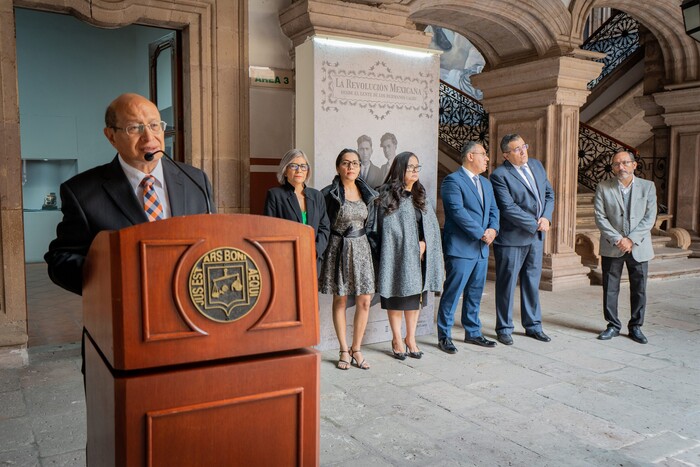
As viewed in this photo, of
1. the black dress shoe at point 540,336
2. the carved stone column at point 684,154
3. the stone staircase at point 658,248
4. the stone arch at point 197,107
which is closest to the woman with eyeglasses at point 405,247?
the black dress shoe at point 540,336

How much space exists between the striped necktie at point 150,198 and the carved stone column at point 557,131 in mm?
6376

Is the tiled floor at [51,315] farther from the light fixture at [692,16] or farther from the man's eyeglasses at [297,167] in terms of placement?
the light fixture at [692,16]

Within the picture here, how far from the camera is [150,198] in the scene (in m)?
1.67

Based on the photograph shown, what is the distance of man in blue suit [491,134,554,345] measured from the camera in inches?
197

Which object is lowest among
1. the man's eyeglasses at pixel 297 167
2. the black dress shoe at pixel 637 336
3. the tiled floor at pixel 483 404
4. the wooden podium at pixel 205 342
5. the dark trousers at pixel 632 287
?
the tiled floor at pixel 483 404

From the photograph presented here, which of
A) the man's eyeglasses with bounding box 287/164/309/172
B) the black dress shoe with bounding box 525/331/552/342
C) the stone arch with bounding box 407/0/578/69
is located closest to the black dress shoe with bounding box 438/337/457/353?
the black dress shoe with bounding box 525/331/552/342

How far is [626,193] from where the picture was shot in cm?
505

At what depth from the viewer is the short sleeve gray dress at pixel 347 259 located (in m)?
4.33

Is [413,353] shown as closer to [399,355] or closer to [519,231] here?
[399,355]

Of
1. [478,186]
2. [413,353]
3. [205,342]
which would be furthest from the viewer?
[478,186]

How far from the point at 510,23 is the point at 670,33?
3416 mm

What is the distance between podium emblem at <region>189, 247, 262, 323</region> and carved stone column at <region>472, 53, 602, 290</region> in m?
6.60

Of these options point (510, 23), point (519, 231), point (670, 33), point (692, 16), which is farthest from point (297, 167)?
point (670, 33)

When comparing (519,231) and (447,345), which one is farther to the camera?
(519,231)
